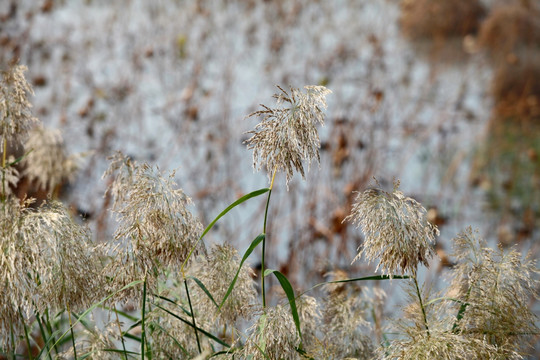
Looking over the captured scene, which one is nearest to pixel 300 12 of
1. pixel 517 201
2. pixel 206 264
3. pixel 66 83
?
pixel 66 83

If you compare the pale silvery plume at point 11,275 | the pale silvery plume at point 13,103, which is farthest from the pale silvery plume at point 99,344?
the pale silvery plume at point 13,103

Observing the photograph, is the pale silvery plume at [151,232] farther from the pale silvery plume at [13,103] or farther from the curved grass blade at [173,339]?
the pale silvery plume at [13,103]

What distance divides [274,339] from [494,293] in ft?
1.02

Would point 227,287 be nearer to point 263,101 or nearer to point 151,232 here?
point 151,232

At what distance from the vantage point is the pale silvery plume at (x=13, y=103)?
3.24 feet

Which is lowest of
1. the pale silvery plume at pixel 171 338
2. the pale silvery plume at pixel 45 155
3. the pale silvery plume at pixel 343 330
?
the pale silvery plume at pixel 343 330

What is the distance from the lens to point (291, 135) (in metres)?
0.82

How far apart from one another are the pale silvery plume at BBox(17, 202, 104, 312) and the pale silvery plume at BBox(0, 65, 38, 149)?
0.18 meters

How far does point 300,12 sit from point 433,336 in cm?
291

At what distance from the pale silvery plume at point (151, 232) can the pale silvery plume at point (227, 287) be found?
127 millimetres

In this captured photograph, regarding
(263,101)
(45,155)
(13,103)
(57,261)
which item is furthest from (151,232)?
(263,101)

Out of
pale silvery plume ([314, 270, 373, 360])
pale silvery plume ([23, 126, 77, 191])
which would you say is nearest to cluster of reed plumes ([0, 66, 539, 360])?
pale silvery plume ([314, 270, 373, 360])

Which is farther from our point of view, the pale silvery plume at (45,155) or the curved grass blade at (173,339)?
the pale silvery plume at (45,155)

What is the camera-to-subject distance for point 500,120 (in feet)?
13.7
